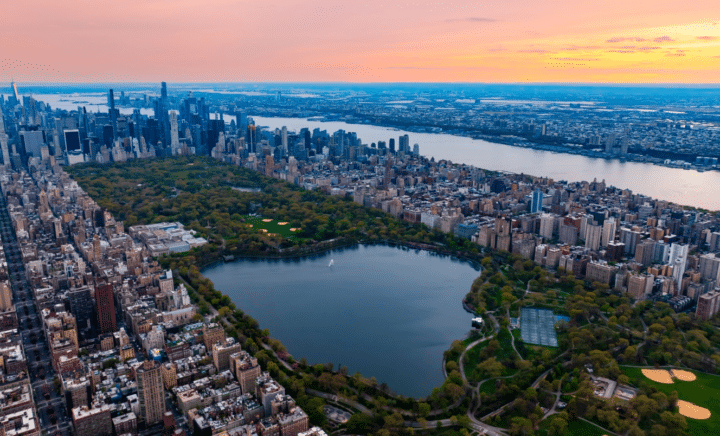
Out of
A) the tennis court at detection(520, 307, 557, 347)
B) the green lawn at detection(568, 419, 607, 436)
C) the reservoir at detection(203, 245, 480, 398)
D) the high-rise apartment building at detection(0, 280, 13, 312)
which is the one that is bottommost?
the green lawn at detection(568, 419, 607, 436)

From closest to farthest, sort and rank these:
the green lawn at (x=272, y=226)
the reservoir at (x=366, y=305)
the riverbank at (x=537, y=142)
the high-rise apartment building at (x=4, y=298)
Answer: the reservoir at (x=366, y=305) → the high-rise apartment building at (x=4, y=298) → the green lawn at (x=272, y=226) → the riverbank at (x=537, y=142)

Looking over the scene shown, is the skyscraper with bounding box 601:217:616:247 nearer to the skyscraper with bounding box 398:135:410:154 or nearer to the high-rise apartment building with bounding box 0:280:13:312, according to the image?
the high-rise apartment building with bounding box 0:280:13:312

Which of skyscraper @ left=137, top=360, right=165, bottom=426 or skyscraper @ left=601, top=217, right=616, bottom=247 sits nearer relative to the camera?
skyscraper @ left=137, top=360, right=165, bottom=426

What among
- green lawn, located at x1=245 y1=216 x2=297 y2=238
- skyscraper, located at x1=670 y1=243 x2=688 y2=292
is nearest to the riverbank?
skyscraper, located at x1=670 y1=243 x2=688 y2=292

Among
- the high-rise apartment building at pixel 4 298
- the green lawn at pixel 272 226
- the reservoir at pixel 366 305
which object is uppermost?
the high-rise apartment building at pixel 4 298

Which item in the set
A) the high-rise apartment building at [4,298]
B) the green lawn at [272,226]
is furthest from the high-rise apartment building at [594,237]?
the high-rise apartment building at [4,298]

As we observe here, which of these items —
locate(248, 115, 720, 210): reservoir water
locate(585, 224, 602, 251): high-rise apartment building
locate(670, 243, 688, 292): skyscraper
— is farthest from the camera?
locate(248, 115, 720, 210): reservoir water

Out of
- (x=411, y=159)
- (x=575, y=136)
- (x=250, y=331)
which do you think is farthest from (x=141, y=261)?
(x=575, y=136)

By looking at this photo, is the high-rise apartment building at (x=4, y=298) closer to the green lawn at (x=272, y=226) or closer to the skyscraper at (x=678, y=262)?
the green lawn at (x=272, y=226)
